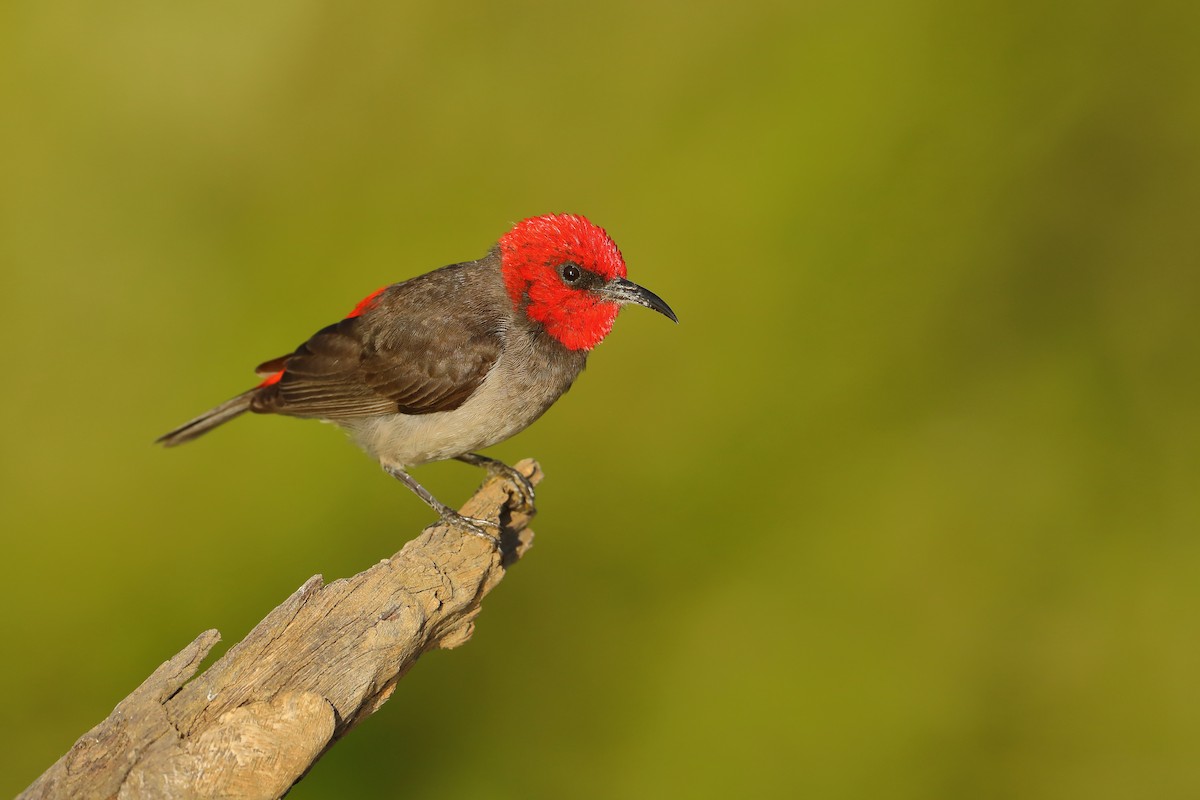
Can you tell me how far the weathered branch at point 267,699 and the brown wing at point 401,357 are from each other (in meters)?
0.77

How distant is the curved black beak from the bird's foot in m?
0.81

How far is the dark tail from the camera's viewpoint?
11.5ft

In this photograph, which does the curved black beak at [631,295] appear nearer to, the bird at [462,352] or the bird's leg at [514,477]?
the bird at [462,352]

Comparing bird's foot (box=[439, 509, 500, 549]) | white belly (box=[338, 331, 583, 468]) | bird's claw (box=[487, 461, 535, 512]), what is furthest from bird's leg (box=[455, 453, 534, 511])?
bird's foot (box=[439, 509, 500, 549])

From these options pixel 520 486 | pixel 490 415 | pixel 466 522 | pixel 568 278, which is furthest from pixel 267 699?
pixel 568 278

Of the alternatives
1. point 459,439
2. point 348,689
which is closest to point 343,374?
point 459,439

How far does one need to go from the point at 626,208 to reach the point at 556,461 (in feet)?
3.22

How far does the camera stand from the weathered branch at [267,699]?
6.77ft

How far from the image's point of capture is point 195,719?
2160 millimetres

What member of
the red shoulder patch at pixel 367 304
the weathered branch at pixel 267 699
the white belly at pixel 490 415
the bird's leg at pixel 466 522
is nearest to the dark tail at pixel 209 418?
the red shoulder patch at pixel 367 304

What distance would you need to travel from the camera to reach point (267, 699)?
2.22m

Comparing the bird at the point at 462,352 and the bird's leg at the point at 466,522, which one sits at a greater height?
the bird at the point at 462,352

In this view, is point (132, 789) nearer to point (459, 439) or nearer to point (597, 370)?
point (459, 439)

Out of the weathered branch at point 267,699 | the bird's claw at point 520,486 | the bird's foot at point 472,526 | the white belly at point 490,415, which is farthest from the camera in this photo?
the bird's claw at point 520,486
